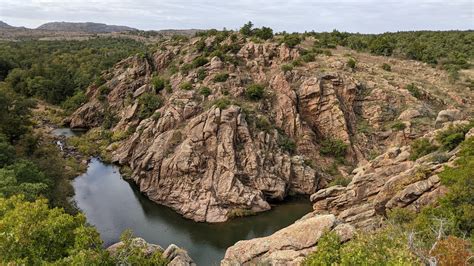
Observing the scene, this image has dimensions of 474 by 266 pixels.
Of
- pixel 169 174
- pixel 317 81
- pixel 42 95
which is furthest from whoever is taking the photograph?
pixel 42 95

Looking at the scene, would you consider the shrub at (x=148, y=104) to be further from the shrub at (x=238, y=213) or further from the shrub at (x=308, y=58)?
the shrub at (x=238, y=213)

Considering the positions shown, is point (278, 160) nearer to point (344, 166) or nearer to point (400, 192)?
point (344, 166)

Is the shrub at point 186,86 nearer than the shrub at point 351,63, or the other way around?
the shrub at point 186,86

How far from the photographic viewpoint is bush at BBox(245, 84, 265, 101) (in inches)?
2236

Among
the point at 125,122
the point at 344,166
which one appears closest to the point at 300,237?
the point at 344,166

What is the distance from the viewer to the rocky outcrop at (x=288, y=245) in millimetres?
20359

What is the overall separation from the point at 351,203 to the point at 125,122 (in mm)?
42778

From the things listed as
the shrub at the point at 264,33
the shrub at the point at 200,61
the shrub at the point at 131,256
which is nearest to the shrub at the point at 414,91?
the shrub at the point at 264,33

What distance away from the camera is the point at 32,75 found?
299ft

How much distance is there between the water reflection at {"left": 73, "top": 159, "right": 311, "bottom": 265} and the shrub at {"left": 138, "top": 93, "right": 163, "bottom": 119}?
48.8 ft

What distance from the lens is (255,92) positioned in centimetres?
5669

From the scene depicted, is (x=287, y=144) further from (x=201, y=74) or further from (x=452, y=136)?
(x=452, y=136)

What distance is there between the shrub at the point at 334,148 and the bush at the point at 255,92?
448 inches

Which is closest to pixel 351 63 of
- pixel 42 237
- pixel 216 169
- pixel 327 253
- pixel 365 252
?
pixel 216 169
